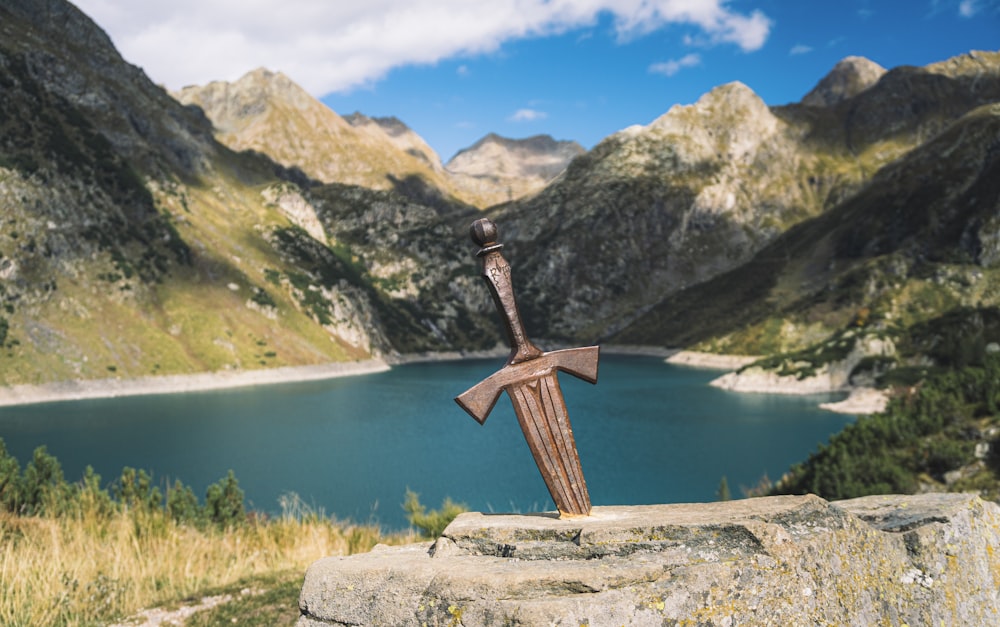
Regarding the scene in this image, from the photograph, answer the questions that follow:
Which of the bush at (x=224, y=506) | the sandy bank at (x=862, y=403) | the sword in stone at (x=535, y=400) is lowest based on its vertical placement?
the sandy bank at (x=862, y=403)

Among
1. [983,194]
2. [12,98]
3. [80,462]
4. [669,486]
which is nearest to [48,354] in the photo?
[80,462]

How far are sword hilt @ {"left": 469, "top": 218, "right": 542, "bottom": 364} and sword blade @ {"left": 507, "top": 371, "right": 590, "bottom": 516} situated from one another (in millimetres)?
353

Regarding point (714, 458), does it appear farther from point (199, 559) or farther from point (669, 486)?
point (199, 559)

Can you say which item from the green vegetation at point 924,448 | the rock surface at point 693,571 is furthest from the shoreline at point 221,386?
the rock surface at point 693,571

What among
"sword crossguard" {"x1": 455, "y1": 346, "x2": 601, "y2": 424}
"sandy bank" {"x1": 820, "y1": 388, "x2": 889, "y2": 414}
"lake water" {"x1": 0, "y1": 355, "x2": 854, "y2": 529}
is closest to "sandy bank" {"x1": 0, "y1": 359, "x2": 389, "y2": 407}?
"lake water" {"x1": 0, "y1": 355, "x2": 854, "y2": 529}

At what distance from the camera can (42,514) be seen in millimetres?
15664

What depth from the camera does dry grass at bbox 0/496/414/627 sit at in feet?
29.4

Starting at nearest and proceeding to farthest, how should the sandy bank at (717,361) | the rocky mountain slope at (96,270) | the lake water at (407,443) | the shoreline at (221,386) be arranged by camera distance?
the lake water at (407,443), the shoreline at (221,386), the rocky mountain slope at (96,270), the sandy bank at (717,361)

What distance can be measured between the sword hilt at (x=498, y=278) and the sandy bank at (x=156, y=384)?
13455 cm

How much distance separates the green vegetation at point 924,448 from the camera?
57.3ft

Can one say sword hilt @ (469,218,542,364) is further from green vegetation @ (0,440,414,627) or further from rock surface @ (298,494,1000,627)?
green vegetation @ (0,440,414,627)

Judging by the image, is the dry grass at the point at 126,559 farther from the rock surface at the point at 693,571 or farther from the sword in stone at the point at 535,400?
the sword in stone at the point at 535,400

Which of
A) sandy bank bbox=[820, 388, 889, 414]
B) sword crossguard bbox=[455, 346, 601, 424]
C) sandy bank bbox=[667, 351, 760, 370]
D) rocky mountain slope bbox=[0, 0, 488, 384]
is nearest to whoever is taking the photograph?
sword crossguard bbox=[455, 346, 601, 424]

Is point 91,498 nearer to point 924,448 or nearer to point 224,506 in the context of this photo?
point 224,506
